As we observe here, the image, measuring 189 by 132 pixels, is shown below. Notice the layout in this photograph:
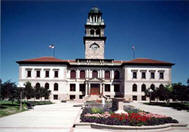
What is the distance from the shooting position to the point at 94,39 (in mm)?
47625

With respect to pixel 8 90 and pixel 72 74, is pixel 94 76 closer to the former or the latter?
pixel 72 74

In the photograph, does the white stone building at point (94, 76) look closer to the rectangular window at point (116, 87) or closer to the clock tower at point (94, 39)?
the rectangular window at point (116, 87)

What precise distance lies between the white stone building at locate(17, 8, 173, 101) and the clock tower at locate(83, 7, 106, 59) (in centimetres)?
336

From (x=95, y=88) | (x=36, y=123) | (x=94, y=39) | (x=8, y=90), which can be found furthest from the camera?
(x=94, y=39)

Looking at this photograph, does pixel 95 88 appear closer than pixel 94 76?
Yes

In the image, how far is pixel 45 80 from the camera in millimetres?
41375

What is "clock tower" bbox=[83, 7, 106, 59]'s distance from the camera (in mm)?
47406

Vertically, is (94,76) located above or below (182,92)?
above

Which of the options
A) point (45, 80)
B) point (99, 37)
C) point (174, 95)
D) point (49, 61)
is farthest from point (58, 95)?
point (174, 95)

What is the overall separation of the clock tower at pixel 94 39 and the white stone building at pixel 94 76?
3.36m

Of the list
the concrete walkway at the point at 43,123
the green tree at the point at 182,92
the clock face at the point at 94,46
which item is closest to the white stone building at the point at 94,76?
the clock face at the point at 94,46

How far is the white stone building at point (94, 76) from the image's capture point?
1628 inches

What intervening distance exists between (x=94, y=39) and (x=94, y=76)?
1128cm

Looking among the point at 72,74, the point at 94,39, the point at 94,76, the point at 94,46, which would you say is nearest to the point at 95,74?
the point at 94,76
